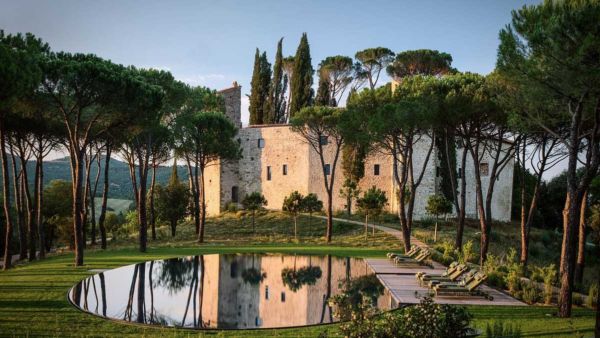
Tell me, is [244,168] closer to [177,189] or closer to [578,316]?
[177,189]

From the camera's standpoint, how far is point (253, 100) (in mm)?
41094

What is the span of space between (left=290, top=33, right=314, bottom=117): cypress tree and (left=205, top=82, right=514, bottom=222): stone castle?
10.9 ft

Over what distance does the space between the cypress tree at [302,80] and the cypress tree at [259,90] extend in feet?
12.5

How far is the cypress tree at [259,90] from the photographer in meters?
40.9

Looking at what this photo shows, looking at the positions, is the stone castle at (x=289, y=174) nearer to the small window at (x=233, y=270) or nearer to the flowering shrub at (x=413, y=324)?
the small window at (x=233, y=270)

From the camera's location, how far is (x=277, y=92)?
42469 mm

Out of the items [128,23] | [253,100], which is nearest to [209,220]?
[253,100]

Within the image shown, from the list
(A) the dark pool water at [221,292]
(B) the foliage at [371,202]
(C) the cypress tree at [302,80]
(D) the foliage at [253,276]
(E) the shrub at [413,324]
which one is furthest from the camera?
(C) the cypress tree at [302,80]

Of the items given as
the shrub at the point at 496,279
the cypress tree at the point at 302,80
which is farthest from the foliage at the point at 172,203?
the shrub at the point at 496,279

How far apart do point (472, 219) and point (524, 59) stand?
77.8 feet

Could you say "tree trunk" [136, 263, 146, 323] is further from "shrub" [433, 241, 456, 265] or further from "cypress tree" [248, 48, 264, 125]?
"cypress tree" [248, 48, 264, 125]

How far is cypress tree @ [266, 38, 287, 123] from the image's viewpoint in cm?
4156

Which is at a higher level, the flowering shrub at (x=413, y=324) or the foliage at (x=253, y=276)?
the flowering shrub at (x=413, y=324)

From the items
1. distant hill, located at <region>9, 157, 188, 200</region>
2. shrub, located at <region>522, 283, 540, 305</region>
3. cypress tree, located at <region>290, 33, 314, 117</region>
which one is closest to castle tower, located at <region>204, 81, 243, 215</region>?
cypress tree, located at <region>290, 33, 314, 117</region>
